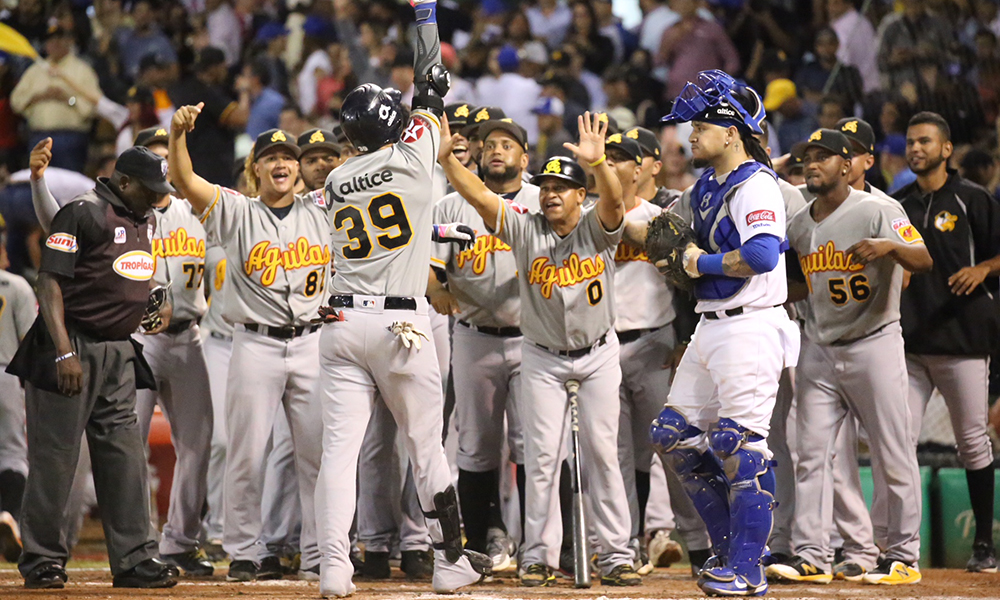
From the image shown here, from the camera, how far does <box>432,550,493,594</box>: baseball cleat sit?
18.6ft

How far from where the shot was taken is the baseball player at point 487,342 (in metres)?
6.87

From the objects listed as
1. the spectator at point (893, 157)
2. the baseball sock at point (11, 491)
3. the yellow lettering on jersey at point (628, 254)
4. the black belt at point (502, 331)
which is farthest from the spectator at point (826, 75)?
the baseball sock at point (11, 491)

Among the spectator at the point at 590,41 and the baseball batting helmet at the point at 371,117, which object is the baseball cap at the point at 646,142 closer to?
the baseball batting helmet at the point at 371,117

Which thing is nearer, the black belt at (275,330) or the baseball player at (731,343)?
the baseball player at (731,343)

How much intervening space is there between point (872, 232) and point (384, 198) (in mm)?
2794

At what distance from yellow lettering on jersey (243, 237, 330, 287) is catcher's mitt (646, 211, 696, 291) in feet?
6.85

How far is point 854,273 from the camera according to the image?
6.66m

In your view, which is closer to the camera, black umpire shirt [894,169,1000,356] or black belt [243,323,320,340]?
black belt [243,323,320,340]

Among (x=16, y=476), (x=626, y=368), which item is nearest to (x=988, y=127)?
(x=626, y=368)

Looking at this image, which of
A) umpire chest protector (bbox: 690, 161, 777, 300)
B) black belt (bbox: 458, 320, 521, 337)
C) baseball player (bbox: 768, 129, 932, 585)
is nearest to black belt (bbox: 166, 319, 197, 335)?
black belt (bbox: 458, 320, 521, 337)

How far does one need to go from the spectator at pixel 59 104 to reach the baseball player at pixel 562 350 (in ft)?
26.2

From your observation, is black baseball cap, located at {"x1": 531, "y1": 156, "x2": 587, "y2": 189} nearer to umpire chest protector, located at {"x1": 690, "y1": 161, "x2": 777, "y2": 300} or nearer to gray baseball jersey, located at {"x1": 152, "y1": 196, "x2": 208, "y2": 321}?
umpire chest protector, located at {"x1": 690, "y1": 161, "x2": 777, "y2": 300}

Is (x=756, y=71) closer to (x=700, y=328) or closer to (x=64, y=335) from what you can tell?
(x=700, y=328)

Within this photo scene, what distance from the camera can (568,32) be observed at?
1438cm
